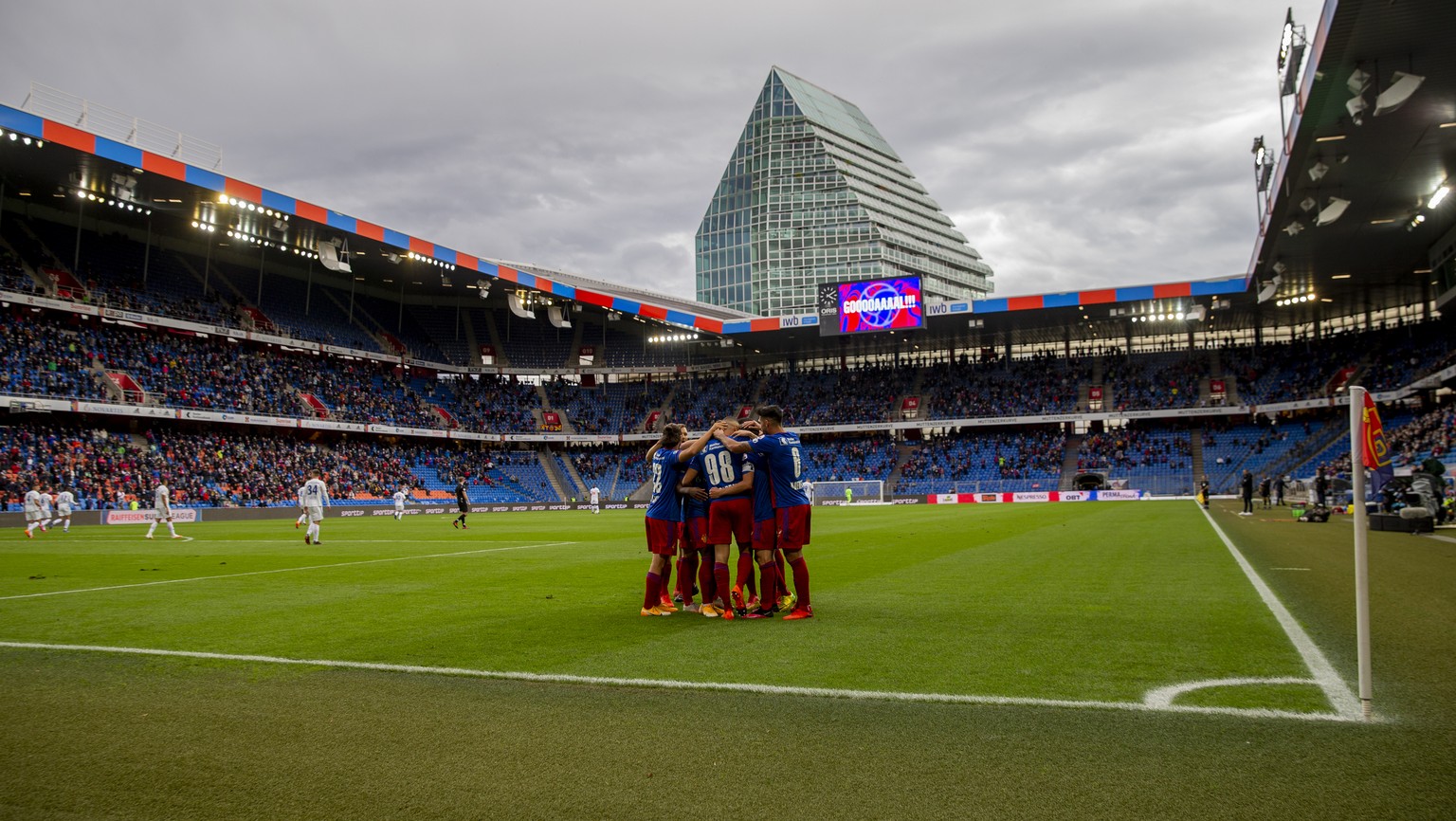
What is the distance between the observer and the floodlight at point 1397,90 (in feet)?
66.6

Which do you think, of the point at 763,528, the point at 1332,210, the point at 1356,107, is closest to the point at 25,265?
the point at 763,528

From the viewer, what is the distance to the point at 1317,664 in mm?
6121

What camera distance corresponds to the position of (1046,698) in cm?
518

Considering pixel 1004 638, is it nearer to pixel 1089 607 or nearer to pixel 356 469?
pixel 1089 607

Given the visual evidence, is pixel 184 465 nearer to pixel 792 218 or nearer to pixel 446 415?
pixel 446 415

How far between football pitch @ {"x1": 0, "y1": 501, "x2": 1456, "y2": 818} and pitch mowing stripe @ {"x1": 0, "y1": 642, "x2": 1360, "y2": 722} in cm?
3

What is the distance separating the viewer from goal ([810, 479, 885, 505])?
2229 inches

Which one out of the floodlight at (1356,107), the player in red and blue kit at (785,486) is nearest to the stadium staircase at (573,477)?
the floodlight at (1356,107)

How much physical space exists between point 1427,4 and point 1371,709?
19.8 m

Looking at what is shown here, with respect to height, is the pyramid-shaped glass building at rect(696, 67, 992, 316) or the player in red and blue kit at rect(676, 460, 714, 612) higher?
the pyramid-shaped glass building at rect(696, 67, 992, 316)

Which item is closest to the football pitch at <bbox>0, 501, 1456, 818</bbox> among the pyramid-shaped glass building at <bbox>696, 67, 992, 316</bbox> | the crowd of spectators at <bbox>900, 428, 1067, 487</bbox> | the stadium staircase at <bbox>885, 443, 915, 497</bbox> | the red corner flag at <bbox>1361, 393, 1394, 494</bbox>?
the red corner flag at <bbox>1361, 393, 1394, 494</bbox>

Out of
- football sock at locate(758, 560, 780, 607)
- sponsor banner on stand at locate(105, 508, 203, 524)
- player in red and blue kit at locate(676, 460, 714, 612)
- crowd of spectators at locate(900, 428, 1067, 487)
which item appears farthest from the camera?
crowd of spectators at locate(900, 428, 1067, 487)

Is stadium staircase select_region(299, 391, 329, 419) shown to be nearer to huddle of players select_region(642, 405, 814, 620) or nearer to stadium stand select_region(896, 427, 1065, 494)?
stadium stand select_region(896, 427, 1065, 494)

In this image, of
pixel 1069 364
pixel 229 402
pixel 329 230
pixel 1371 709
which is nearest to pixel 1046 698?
pixel 1371 709
